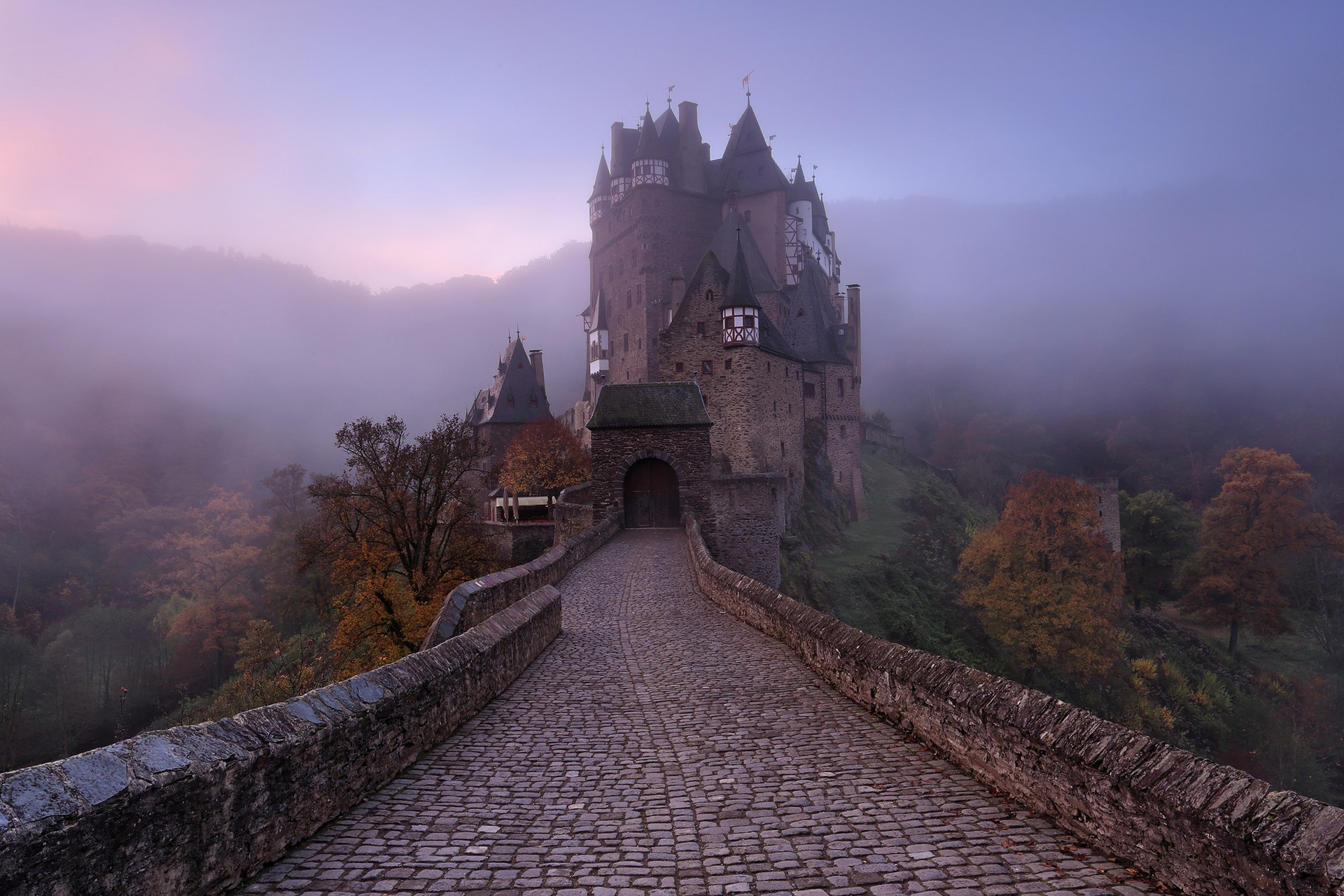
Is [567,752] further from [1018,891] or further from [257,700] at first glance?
[257,700]

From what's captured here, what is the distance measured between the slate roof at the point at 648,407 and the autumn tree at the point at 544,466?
16.1 metres

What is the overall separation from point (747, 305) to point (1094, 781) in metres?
35.3

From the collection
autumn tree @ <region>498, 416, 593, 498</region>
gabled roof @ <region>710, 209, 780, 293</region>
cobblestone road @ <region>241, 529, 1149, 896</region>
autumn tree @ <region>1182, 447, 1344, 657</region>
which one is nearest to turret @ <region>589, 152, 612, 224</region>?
gabled roof @ <region>710, 209, 780, 293</region>

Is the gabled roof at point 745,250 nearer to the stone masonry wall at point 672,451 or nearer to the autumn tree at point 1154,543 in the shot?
the stone masonry wall at point 672,451

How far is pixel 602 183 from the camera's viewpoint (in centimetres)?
6944

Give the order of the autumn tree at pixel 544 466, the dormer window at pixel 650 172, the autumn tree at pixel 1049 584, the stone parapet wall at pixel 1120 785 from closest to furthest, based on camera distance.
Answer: the stone parapet wall at pixel 1120 785, the autumn tree at pixel 1049 584, the autumn tree at pixel 544 466, the dormer window at pixel 650 172

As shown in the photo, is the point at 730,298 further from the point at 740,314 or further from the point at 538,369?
the point at 538,369

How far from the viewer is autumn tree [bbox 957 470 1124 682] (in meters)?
30.7

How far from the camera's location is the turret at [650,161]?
62125mm

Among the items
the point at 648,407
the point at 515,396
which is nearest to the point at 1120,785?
the point at 648,407

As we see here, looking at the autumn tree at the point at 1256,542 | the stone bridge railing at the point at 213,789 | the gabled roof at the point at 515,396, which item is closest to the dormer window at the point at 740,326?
the gabled roof at the point at 515,396

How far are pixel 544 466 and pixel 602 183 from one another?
37.4 metres

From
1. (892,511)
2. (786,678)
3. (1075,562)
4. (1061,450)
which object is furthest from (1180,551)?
(786,678)

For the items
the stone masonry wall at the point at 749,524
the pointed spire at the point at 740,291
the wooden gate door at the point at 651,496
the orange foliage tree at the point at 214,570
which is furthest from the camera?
the orange foliage tree at the point at 214,570
